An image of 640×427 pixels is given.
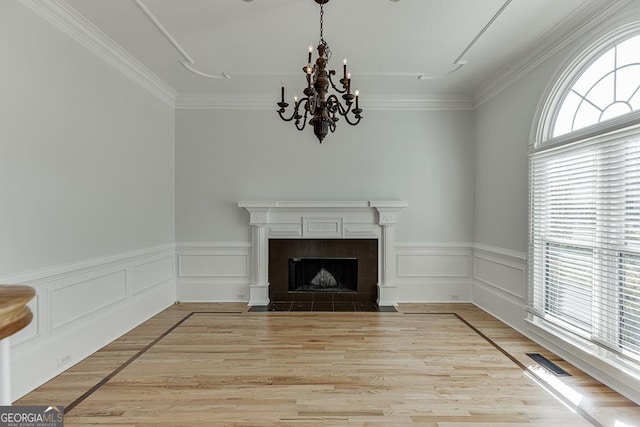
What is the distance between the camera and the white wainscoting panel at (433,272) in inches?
200

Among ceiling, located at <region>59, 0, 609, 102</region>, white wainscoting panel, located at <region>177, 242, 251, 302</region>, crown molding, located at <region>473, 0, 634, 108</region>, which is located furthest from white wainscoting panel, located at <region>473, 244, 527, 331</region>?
white wainscoting panel, located at <region>177, 242, 251, 302</region>

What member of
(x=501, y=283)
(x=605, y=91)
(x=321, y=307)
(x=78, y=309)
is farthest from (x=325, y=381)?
(x=605, y=91)

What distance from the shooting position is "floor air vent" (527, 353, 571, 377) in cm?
288

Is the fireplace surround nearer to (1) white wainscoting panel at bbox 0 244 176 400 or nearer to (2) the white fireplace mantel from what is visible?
(2) the white fireplace mantel

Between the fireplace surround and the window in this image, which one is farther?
the fireplace surround

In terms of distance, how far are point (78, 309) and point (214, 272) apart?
2051 mm

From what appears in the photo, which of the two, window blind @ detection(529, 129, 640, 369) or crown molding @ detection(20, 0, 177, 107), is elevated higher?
crown molding @ detection(20, 0, 177, 107)

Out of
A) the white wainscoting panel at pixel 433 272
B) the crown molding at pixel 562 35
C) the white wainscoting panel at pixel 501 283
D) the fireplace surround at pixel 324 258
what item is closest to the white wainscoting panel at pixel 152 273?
the fireplace surround at pixel 324 258

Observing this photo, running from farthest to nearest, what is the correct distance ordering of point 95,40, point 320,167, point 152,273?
1. point 320,167
2. point 152,273
3. point 95,40

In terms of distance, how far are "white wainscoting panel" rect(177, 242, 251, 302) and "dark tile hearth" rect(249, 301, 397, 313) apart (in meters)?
0.48

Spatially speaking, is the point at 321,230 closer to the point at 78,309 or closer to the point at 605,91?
the point at 78,309

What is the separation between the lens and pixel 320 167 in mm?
5090

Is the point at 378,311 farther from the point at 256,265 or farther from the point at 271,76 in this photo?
the point at 271,76

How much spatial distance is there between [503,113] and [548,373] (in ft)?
9.41
